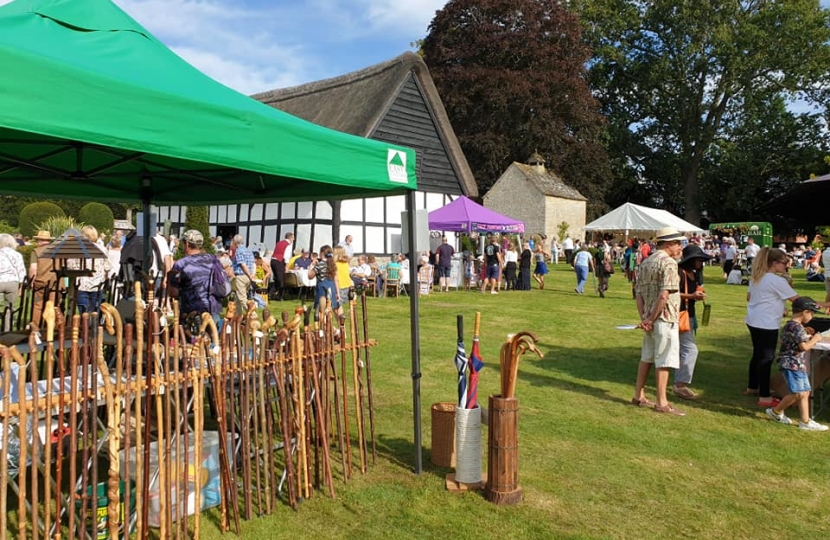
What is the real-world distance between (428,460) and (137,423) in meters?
2.33

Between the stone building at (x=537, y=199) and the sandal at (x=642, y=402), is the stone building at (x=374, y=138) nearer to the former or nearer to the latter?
the sandal at (x=642, y=402)

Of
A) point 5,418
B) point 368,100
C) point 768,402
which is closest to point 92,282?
point 5,418

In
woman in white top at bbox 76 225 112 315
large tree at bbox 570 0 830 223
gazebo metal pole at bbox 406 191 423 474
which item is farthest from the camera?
large tree at bbox 570 0 830 223

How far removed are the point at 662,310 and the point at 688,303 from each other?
83cm

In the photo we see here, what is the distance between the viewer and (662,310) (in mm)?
6016

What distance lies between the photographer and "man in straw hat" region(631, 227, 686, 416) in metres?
5.98

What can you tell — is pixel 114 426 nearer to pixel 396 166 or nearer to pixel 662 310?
pixel 396 166

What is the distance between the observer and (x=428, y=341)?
31.6 ft

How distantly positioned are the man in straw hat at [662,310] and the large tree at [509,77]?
29.2 metres

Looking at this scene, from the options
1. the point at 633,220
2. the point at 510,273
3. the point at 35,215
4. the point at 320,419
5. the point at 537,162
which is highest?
the point at 537,162

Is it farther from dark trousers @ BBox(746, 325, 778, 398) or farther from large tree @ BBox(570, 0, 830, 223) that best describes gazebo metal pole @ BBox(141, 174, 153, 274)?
large tree @ BBox(570, 0, 830, 223)

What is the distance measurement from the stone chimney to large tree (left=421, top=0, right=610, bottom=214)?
0.53 metres

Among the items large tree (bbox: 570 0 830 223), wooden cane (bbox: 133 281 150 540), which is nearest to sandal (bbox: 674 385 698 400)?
wooden cane (bbox: 133 281 150 540)

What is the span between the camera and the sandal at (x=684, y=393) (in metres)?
6.74
